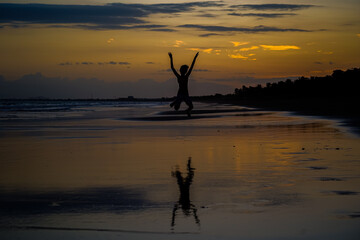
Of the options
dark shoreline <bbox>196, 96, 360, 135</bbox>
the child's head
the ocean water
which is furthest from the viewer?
dark shoreline <bbox>196, 96, 360, 135</bbox>

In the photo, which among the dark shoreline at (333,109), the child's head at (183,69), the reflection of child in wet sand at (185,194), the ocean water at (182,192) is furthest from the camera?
the dark shoreline at (333,109)

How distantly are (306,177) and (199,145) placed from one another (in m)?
7.46

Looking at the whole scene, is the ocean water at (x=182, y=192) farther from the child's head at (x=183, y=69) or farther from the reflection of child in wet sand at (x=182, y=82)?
the child's head at (x=183, y=69)

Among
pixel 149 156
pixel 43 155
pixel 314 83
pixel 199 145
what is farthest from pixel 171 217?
pixel 314 83

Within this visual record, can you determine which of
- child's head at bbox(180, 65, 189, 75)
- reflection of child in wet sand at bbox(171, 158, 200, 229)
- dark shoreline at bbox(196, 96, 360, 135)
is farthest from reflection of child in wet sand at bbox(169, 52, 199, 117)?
dark shoreline at bbox(196, 96, 360, 135)

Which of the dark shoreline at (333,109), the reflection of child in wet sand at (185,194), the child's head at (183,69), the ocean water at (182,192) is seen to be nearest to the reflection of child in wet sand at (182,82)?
the child's head at (183,69)

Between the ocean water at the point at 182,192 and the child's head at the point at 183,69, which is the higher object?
the child's head at the point at 183,69

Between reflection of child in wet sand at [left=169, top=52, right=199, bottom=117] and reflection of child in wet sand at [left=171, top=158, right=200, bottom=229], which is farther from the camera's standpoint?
reflection of child in wet sand at [left=169, top=52, right=199, bottom=117]

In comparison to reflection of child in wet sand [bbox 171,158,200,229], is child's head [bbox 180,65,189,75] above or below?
above

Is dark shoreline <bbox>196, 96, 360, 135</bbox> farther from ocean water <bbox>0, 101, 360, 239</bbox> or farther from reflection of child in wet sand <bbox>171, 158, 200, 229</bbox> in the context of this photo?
reflection of child in wet sand <bbox>171, 158, 200, 229</bbox>

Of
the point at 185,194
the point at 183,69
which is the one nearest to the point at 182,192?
the point at 185,194

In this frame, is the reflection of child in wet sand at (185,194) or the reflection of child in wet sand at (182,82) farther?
the reflection of child in wet sand at (182,82)

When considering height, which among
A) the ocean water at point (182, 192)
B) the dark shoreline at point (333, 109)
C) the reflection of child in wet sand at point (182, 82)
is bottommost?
the dark shoreline at point (333, 109)

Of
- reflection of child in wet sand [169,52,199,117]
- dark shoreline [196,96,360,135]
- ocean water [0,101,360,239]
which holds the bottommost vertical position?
dark shoreline [196,96,360,135]
